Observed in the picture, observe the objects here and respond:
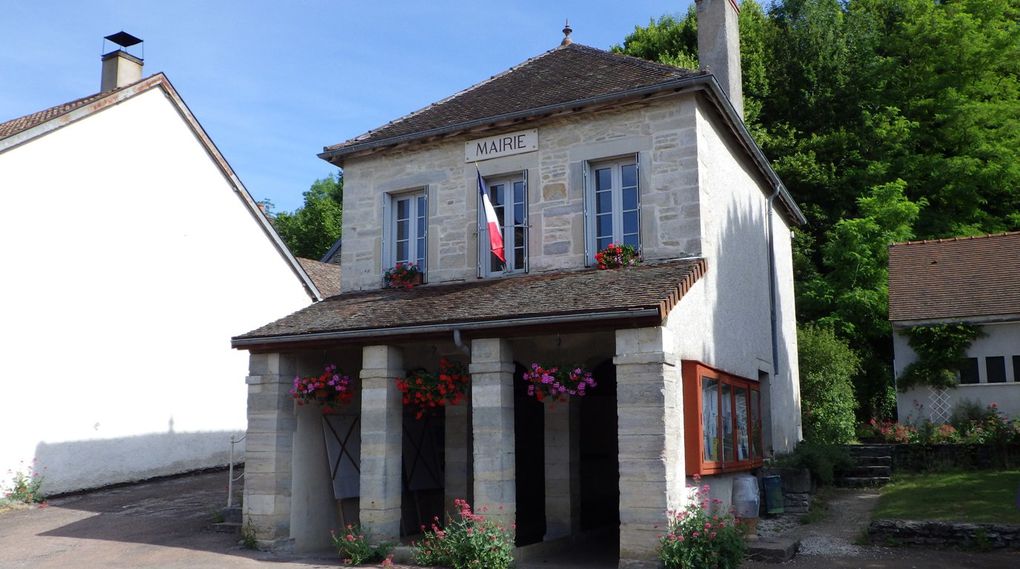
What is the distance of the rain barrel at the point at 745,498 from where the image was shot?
11.2m

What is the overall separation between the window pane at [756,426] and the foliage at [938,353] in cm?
716

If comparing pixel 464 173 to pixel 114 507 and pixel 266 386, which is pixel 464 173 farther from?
pixel 114 507

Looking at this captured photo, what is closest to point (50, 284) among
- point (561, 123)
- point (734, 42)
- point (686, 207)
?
point (561, 123)

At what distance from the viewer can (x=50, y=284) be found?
49.1 feet

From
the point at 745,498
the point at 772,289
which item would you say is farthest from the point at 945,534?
the point at 772,289

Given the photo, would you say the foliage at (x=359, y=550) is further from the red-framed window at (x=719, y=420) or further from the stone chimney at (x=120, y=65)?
the stone chimney at (x=120, y=65)

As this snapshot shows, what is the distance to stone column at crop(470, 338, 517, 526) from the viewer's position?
941 cm

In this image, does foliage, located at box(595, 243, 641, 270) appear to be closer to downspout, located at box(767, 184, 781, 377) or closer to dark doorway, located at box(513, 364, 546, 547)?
dark doorway, located at box(513, 364, 546, 547)

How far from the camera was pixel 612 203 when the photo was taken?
11.4 meters

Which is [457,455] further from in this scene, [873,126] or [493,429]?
[873,126]

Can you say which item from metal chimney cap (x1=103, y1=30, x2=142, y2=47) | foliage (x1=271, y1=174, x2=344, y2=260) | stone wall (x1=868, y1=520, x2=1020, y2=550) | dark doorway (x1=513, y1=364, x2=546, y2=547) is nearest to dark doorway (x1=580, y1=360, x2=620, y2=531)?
dark doorway (x1=513, y1=364, x2=546, y2=547)

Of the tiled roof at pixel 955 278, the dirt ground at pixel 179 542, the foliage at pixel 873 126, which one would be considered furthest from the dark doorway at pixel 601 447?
the foliage at pixel 873 126

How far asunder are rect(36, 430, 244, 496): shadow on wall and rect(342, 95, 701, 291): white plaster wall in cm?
604

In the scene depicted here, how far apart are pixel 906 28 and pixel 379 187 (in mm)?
21554
